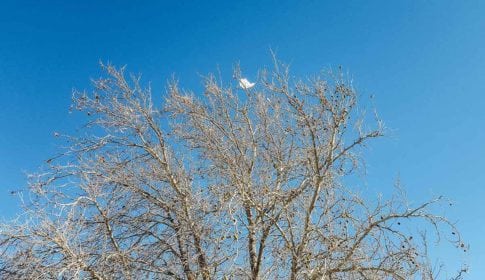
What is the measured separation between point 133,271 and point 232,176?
6.76ft

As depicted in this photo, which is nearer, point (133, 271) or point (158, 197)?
point (133, 271)

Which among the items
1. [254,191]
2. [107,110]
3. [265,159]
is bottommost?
[254,191]

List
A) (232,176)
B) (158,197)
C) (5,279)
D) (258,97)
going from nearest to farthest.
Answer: (5,279) < (232,176) < (158,197) < (258,97)

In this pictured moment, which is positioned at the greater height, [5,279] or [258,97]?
[258,97]

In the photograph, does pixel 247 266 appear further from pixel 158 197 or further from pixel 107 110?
pixel 107 110

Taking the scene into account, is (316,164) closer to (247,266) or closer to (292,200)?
(292,200)

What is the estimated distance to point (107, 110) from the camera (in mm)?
9812

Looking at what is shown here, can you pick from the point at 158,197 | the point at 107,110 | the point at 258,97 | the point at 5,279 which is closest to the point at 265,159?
the point at 258,97

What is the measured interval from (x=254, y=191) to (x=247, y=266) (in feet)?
3.92

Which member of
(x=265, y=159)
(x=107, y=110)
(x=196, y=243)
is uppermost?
(x=107, y=110)

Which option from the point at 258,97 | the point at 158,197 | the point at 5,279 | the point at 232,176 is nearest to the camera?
the point at 5,279

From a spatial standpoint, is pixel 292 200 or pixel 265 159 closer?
pixel 292 200

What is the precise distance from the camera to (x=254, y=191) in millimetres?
8531

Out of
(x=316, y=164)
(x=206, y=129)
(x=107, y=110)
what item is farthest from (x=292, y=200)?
(x=107, y=110)
